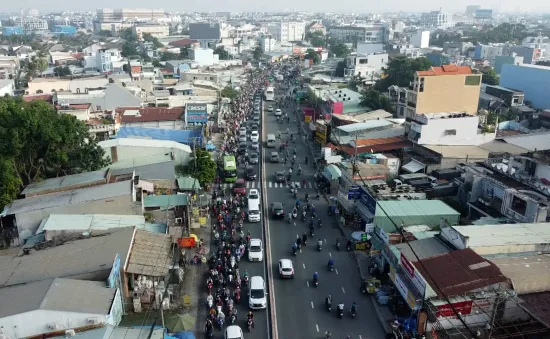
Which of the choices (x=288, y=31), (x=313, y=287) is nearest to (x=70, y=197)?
(x=313, y=287)

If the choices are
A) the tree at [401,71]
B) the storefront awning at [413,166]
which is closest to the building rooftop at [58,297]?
the storefront awning at [413,166]

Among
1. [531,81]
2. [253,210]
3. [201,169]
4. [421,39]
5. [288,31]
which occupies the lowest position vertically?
[253,210]

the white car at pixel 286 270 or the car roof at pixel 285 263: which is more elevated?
the car roof at pixel 285 263

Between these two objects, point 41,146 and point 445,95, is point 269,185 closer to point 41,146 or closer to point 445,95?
point 41,146

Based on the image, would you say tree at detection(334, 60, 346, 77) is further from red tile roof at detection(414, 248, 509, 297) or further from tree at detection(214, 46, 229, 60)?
red tile roof at detection(414, 248, 509, 297)

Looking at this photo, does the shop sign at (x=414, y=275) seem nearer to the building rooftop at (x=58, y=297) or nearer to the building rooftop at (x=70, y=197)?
the building rooftop at (x=58, y=297)

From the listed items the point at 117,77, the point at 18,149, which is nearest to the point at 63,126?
the point at 18,149
